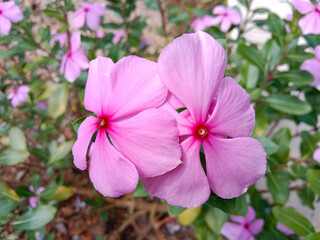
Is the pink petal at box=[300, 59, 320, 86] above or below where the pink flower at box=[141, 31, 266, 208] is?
below

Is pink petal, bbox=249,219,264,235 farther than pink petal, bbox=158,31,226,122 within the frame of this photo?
Yes

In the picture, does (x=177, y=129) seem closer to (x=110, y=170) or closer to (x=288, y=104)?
(x=110, y=170)

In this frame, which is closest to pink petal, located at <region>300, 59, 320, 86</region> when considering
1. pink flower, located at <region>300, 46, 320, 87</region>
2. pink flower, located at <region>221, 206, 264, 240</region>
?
pink flower, located at <region>300, 46, 320, 87</region>

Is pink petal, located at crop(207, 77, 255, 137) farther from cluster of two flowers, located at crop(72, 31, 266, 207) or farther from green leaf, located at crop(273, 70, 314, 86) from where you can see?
green leaf, located at crop(273, 70, 314, 86)

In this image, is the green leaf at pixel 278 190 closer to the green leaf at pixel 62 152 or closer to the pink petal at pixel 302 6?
the pink petal at pixel 302 6

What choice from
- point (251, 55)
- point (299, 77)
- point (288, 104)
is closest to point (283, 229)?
point (288, 104)
